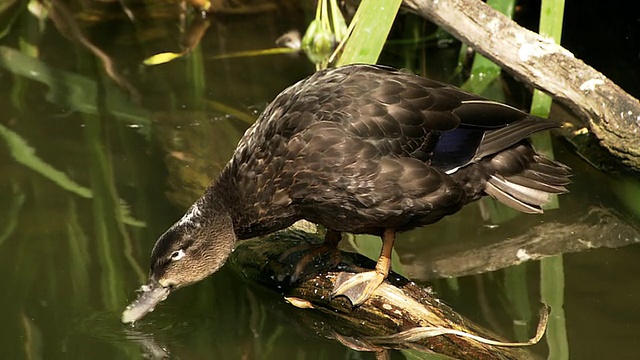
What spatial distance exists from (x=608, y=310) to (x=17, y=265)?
2685 millimetres

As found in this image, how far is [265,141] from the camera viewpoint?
425cm

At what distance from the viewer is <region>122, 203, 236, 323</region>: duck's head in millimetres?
4207

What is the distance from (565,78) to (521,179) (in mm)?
1031

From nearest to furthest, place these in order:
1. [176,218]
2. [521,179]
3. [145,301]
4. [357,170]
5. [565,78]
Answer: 1. [357,170]
2. [145,301]
3. [521,179]
4. [176,218]
5. [565,78]

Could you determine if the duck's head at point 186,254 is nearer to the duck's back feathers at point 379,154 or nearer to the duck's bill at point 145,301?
the duck's bill at point 145,301

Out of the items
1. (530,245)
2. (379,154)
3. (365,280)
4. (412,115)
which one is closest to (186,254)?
(365,280)

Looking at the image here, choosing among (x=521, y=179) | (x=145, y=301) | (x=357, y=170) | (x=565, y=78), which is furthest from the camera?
(x=565, y=78)

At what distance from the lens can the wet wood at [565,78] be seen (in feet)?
17.2

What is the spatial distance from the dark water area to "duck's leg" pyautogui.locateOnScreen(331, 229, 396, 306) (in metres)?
0.20

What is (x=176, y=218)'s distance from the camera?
16.4 ft

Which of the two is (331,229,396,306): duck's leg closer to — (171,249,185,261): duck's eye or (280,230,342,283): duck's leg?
(280,230,342,283): duck's leg

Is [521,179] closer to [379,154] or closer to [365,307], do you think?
[379,154]

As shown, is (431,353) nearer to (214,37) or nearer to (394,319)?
(394,319)

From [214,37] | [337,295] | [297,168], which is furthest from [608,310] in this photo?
[214,37]
